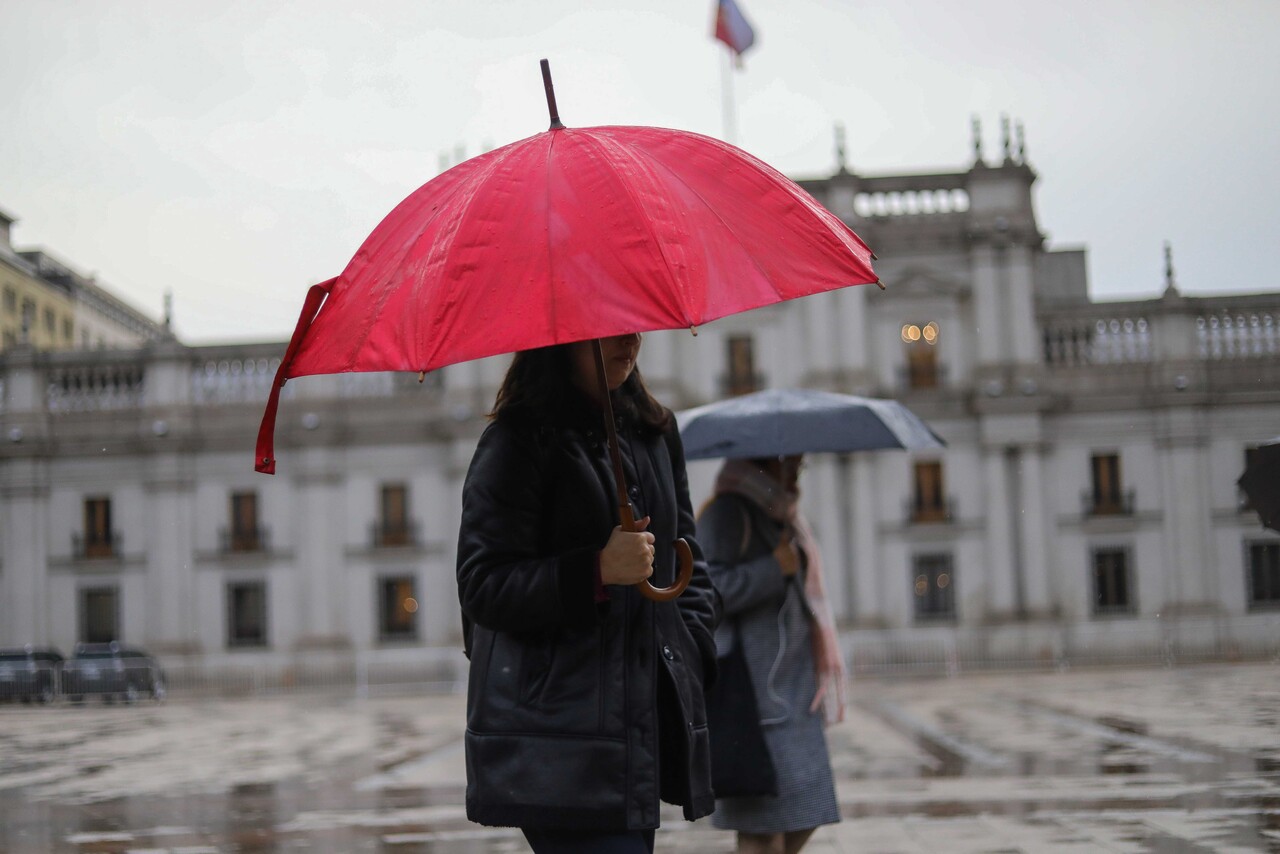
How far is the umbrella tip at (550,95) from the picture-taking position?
323 centimetres

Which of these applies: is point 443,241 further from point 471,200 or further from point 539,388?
point 539,388

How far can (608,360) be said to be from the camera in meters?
3.21

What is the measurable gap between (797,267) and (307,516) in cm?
3520

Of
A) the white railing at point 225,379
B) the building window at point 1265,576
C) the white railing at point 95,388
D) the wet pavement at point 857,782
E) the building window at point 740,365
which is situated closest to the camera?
the wet pavement at point 857,782

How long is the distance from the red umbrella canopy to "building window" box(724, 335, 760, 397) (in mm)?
33892

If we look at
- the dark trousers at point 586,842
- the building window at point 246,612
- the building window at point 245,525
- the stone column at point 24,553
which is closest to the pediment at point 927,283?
the building window at point 245,525

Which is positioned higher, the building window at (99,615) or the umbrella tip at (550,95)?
the umbrella tip at (550,95)

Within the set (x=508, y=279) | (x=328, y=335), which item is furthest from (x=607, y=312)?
(x=328, y=335)

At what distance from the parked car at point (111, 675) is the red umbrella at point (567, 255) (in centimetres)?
2985

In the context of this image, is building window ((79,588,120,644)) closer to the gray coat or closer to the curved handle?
the gray coat

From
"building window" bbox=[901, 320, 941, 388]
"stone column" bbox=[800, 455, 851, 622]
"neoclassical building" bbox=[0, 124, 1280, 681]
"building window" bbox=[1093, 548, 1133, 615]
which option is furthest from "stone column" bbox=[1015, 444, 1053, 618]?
"stone column" bbox=[800, 455, 851, 622]

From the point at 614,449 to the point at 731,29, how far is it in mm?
32578

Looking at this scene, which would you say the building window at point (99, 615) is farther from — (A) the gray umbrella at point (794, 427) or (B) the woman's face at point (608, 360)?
(B) the woman's face at point (608, 360)

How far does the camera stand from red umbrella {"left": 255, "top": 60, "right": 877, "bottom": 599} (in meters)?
2.79
